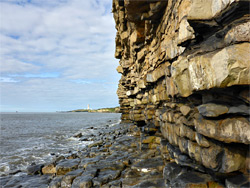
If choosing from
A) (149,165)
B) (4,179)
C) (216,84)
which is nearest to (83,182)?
(149,165)

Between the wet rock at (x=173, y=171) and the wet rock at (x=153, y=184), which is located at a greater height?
the wet rock at (x=173, y=171)

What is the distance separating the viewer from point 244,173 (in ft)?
12.2

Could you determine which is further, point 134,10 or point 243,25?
point 134,10

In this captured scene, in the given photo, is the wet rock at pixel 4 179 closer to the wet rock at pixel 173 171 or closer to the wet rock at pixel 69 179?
the wet rock at pixel 69 179

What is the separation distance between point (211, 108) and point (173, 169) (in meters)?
3.32

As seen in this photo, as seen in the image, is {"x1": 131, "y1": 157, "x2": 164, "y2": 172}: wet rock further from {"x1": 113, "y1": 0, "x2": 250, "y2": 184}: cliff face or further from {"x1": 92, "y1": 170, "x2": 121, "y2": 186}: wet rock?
{"x1": 113, "y1": 0, "x2": 250, "y2": 184}: cliff face

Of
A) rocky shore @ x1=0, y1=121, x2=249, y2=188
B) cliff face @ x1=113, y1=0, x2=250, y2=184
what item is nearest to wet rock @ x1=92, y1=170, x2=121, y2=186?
rocky shore @ x1=0, y1=121, x2=249, y2=188

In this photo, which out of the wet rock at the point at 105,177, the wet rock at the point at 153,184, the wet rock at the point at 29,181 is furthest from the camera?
the wet rock at the point at 29,181

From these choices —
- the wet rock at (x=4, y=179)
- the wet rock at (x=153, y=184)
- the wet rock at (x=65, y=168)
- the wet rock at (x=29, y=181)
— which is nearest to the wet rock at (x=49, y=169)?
the wet rock at (x=29, y=181)

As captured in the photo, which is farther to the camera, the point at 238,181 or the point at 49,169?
the point at 49,169

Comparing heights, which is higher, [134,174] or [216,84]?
[216,84]

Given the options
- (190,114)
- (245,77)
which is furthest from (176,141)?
(245,77)

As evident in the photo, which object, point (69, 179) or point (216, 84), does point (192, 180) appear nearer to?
point (216, 84)

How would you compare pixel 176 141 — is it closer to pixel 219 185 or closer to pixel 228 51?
pixel 219 185
